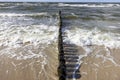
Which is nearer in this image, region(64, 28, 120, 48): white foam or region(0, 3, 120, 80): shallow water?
region(0, 3, 120, 80): shallow water

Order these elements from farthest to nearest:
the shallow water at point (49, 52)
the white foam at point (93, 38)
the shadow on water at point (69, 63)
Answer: the white foam at point (93, 38)
the shallow water at point (49, 52)
the shadow on water at point (69, 63)

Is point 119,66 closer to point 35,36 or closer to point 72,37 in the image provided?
point 72,37

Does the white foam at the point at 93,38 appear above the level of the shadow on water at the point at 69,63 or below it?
below

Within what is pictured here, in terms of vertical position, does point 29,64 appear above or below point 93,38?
above

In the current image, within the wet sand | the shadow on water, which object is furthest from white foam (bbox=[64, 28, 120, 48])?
the wet sand

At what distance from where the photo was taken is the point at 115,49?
12305mm

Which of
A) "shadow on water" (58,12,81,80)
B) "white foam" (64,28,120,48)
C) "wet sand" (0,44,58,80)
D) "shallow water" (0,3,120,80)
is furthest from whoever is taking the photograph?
"white foam" (64,28,120,48)

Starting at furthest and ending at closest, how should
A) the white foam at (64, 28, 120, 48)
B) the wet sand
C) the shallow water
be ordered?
the white foam at (64, 28, 120, 48), the shallow water, the wet sand

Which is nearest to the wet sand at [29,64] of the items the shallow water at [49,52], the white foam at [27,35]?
the shallow water at [49,52]

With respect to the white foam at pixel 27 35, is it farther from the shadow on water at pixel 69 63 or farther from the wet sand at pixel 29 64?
the shadow on water at pixel 69 63

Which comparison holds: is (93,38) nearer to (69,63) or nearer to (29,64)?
(69,63)

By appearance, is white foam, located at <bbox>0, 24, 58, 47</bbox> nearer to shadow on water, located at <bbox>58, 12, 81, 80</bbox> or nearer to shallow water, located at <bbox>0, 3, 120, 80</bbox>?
shallow water, located at <bbox>0, 3, 120, 80</bbox>

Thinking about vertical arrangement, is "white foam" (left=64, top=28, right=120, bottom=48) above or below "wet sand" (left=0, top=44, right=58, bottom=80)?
below

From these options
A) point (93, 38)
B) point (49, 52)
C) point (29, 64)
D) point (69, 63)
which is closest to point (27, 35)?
point (49, 52)
